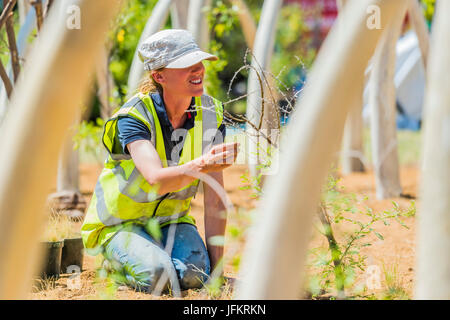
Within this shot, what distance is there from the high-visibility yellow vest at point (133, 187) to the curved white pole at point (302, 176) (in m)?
1.40

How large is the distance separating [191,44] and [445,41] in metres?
1.64

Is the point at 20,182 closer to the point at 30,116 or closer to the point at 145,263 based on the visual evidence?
the point at 30,116

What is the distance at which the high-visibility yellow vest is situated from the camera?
2945mm

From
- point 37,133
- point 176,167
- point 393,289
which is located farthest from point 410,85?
point 37,133

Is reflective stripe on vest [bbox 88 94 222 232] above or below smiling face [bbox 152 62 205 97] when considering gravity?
below

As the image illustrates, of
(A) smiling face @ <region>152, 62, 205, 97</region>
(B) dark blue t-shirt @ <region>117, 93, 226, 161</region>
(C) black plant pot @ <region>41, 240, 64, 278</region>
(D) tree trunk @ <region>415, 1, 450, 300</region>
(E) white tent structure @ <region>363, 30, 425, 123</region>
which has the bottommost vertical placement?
(C) black plant pot @ <region>41, 240, 64, 278</region>

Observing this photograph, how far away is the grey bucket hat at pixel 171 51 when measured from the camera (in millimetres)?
2889

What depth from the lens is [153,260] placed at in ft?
9.50

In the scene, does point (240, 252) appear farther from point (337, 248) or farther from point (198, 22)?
point (198, 22)

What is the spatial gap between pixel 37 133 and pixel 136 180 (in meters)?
1.46

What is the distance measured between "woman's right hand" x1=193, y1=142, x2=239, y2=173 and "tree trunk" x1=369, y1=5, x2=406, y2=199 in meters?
3.30

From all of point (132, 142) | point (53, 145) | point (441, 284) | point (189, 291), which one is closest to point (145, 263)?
point (189, 291)

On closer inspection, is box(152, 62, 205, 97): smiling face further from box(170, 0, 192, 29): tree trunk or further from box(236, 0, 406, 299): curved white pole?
box(170, 0, 192, 29): tree trunk

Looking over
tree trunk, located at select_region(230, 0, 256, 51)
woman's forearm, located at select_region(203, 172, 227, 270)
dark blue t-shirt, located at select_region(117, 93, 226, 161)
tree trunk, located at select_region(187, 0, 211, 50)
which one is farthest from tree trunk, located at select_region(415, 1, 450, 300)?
tree trunk, located at select_region(230, 0, 256, 51)
